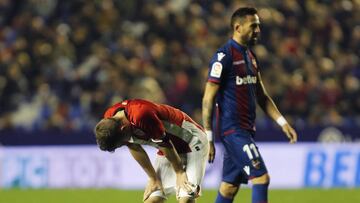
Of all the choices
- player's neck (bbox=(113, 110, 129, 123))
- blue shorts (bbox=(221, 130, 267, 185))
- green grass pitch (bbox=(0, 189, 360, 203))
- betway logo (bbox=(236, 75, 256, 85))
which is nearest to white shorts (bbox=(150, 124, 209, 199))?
blue shorts (bbox=(221, 130, 267, 185))

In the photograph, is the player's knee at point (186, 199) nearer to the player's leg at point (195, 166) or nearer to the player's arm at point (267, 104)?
the player's leg at point (195, 166)

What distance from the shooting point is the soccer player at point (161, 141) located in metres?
6.28

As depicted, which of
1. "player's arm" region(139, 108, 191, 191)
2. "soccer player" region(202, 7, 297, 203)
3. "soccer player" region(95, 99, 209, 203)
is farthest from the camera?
"soccer player" region(202, 7, 297, 203)

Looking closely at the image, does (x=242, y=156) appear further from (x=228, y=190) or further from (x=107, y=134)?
(x=107, y=134)

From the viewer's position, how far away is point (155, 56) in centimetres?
1514

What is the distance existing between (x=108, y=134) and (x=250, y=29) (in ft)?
6.02

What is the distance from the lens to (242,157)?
23.9ft

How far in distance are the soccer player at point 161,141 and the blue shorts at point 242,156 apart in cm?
28

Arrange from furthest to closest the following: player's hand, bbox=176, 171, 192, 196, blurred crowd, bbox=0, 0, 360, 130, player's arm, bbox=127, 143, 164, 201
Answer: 1. blurred crowd, bbox=0, 0, 360, 130
2. player's arm, bbox=127, 143, 164, 201
3. player's hand, bbox=176, 171, 192, 196

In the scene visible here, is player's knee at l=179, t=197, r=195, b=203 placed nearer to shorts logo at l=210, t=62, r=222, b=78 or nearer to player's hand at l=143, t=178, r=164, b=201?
player's hand at l=143, t=178, r=164, b=201

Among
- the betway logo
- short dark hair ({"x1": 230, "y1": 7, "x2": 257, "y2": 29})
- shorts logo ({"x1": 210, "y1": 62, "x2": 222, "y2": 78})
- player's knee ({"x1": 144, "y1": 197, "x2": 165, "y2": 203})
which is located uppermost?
short dark hair ({"x1": 230, "y1": 7, "x2": 257, "y2": 29})

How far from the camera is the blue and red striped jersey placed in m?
7.34

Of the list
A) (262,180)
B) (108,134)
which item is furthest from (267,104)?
(108,134)

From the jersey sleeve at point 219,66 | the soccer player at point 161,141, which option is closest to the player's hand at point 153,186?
the soccer player at point 161,141
